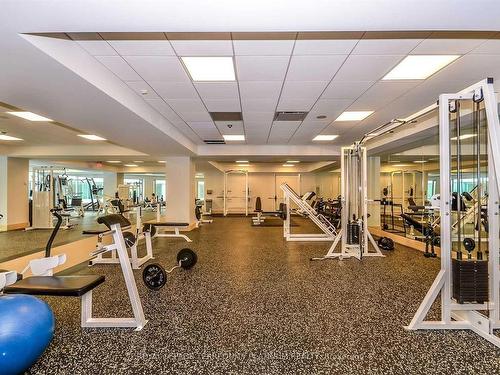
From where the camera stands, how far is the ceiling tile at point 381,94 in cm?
350

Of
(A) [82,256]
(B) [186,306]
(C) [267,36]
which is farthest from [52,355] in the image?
(A) [82,256]

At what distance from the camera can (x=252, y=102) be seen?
4168mm

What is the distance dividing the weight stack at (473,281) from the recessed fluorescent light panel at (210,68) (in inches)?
108

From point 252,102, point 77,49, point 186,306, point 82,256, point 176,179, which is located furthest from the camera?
point 176,179

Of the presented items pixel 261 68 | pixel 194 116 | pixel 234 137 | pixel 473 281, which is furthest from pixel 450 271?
pixel 234 137

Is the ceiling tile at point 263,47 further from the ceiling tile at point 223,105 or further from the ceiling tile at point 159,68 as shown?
the ceiling tile at point 223,105

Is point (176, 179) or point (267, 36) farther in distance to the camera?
point (176, 179)

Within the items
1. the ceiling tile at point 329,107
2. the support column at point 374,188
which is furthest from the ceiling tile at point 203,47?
the support column at point 374,188

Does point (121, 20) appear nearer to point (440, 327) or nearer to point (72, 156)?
point (440, 327)

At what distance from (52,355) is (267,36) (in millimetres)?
2914

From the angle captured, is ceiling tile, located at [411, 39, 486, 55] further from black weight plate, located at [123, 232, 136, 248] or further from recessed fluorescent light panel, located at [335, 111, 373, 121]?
black weight plate, located at [123, 232, 136, 248]

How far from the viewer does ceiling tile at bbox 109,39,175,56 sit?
97.7 inches

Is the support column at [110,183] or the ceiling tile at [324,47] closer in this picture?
the ceiling tile at [324,47]

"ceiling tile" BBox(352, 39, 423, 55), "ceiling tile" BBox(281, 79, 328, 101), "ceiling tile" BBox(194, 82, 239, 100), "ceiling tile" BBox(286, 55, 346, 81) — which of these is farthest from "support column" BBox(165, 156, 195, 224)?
"ceiling tile" BBox(352, 39, 423, 55)
